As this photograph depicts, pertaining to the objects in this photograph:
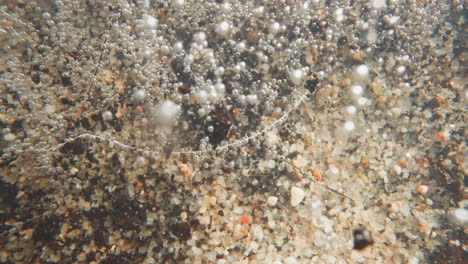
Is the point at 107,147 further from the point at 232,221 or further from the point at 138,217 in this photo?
the point at 232,221

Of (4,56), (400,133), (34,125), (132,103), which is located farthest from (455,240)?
(4,56)

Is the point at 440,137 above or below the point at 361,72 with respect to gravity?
below

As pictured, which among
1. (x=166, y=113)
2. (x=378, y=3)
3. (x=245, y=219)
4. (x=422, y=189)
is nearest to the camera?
(x=245, y=219)

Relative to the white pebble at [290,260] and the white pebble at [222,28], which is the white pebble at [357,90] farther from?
the white pebble at [290,260]

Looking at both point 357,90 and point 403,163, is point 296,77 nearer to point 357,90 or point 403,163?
point 357,90

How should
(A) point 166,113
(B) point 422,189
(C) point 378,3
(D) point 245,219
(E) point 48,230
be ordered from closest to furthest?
(E) point 48,230 < (D) point 245,219 < (A) point 166,113 < (B) point 422,189 < (C) point 378,3

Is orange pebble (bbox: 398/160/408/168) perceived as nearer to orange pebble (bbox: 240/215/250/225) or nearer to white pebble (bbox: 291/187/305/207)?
white pebble (bbox: 291/187/305/207)

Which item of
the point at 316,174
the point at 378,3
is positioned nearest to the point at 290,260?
the point at 316,174

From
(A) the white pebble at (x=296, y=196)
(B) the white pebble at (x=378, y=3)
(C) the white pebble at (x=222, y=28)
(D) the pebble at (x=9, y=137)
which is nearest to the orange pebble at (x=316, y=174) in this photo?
(A) the white pebble at (x=296, y=196)

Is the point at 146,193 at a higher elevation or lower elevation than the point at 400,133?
higher
